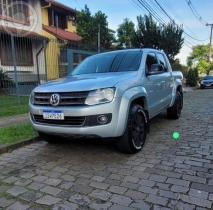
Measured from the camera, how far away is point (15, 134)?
4.91 meters

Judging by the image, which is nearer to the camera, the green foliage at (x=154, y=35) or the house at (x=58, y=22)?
the house at (x=58, y=22)

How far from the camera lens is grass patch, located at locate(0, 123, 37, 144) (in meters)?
4.56

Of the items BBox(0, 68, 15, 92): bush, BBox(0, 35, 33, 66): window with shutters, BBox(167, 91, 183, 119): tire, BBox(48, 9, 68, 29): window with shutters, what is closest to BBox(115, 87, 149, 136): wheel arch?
BBox(167, 91, 183, 119): tire

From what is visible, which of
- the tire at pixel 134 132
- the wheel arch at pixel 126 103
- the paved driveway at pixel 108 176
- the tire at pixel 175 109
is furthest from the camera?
the tire at pixel 175 109

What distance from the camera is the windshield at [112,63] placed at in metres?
4.49

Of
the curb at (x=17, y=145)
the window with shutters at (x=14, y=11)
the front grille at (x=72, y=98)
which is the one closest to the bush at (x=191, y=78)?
the window with shutters at (x=14, y=11)

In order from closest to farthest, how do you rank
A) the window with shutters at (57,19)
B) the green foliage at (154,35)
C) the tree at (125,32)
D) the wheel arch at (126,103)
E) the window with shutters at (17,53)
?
the wheel arch at (126,103)
the window with shutters at (17,53)
the green foliage at (154,35)
the window with shutters at (57,19)
the tree at (125,32)

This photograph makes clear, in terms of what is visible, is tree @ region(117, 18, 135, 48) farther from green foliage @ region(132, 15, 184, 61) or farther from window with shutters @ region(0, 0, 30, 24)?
window with shutters @ region(0, 0, 30, 24)

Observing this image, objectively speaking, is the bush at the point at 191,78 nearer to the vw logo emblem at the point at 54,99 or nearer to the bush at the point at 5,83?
the bush at the point at 5,83

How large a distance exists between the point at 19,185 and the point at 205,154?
9.48ft

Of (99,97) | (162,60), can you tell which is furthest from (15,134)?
(162,60)

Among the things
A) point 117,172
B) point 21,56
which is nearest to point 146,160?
point 117,172

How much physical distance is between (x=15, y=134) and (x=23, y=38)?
9.50 metres

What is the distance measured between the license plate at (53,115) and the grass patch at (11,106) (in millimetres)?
4215
